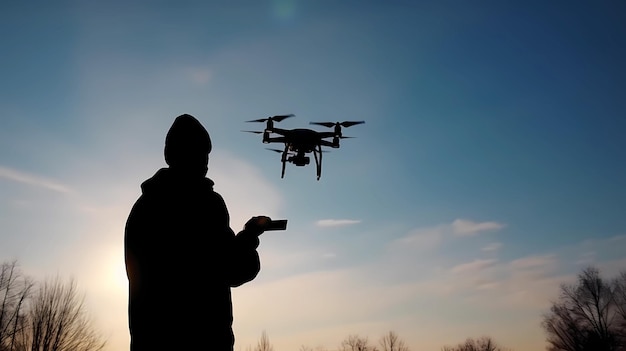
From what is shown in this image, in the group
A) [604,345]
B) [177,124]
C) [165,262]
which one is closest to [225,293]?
[165,262]

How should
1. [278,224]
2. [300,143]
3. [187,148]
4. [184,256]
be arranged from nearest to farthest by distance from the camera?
[184,256] < [187,148] < [278,224] < [300,143]

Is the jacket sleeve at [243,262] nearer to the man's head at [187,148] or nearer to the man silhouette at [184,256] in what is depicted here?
the man silhouette at [184,256]

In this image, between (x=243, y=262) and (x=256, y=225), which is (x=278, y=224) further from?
(x=243, y=262)

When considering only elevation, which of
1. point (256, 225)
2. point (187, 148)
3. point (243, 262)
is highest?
point (187, 148)

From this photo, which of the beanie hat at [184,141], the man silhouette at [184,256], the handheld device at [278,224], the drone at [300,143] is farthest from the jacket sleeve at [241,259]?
the drone at [300,143]

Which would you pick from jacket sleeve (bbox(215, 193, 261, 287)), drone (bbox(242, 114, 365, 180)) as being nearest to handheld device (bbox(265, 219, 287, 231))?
jacket sleeve (bbox(215, 193, 261, 287))

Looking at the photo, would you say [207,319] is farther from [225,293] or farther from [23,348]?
[23,348]

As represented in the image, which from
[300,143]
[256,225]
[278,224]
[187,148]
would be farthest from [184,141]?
[300,143]

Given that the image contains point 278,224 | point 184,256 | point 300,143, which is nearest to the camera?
point 184,256

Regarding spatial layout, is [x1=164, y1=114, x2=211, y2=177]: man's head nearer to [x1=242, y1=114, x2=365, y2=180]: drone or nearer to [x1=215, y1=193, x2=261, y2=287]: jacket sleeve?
[x1=215, y1=193, x2=261, y2=287]: jacket sleeve
